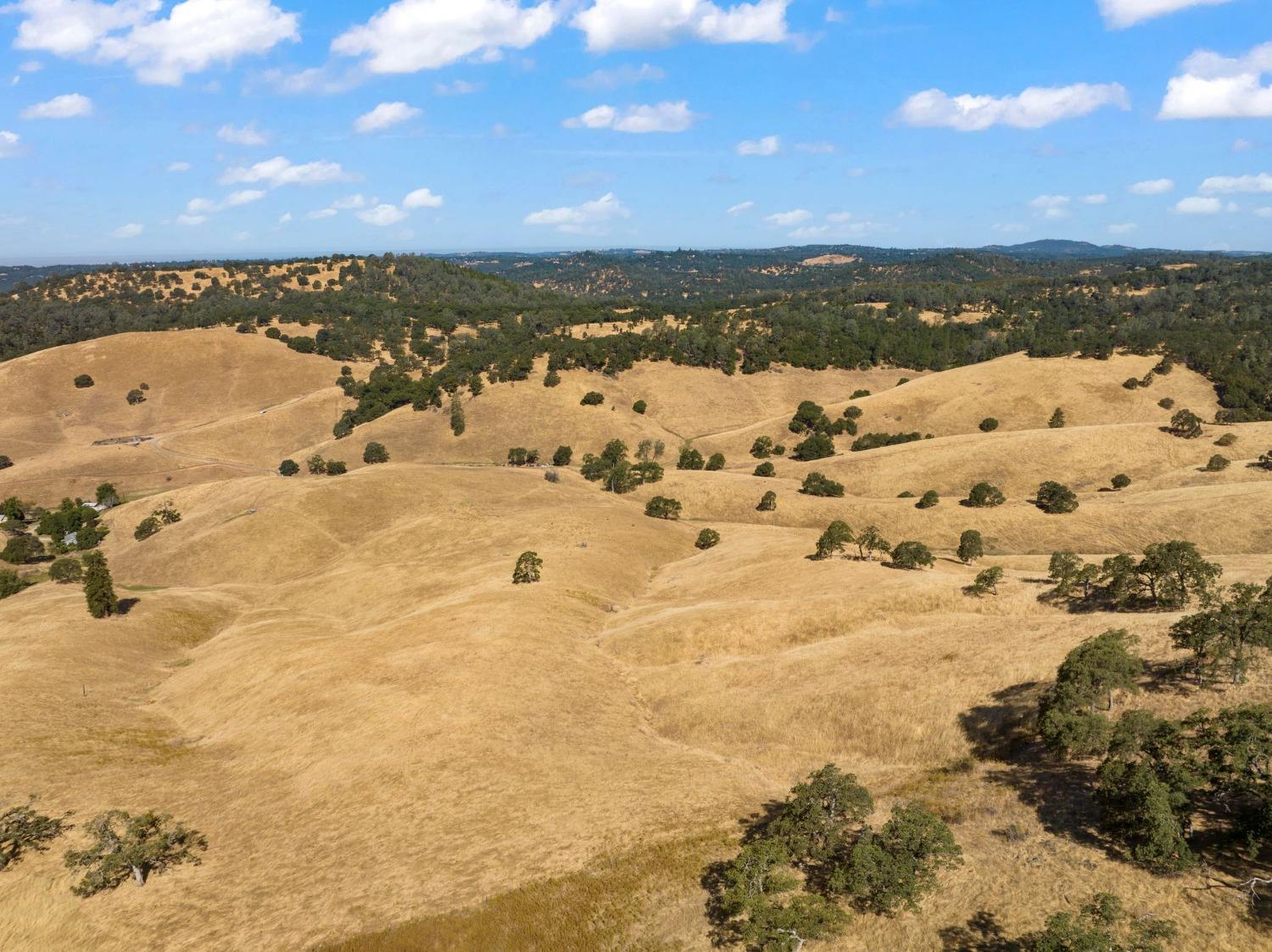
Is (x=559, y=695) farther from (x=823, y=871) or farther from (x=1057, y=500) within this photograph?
(x=1057, y=500)

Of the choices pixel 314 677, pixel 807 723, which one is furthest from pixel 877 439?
pixel 314 677

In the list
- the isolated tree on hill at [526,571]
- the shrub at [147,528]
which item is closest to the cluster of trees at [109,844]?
the isolated tree on hill at [526,571]

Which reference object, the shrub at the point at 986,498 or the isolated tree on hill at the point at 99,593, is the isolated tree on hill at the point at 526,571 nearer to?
the isolated tree on hill at the point at 99,593

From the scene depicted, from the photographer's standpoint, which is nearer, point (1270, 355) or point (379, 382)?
point (1270, 355)

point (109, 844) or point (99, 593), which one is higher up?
point (109, 844)

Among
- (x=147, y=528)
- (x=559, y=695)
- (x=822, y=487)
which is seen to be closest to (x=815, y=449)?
(x=822, y=487)

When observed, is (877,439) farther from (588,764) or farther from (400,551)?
(588,764)
